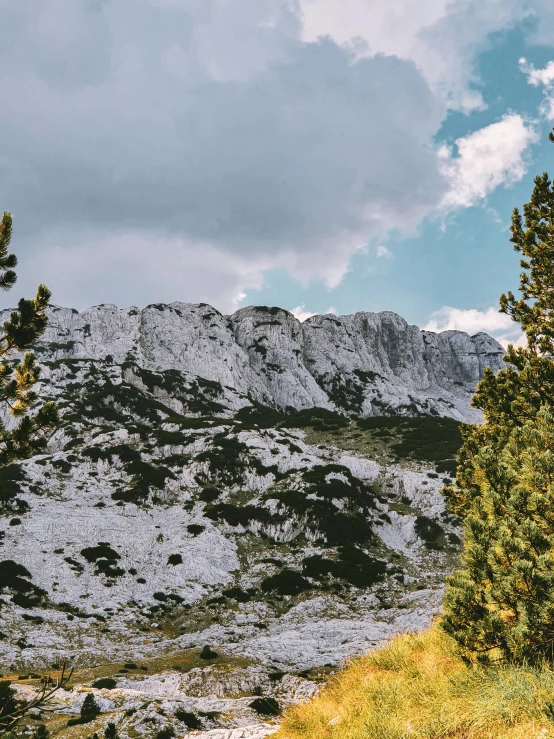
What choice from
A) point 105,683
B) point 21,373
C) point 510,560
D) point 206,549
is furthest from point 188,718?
point 206,549

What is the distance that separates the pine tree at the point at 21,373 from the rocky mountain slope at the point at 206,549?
418 centimetres

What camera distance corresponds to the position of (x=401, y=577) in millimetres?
43281

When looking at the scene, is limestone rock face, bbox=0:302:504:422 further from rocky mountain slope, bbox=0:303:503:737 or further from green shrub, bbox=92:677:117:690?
green shrub, bbox=92:677:117:690

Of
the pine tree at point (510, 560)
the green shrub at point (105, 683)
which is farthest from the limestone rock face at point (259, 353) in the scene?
the pine tree at point (510, 560)

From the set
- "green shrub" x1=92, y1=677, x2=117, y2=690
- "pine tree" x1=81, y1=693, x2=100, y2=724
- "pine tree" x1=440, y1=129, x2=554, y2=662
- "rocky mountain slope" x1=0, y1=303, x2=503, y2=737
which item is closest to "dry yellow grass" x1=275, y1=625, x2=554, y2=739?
"pine tree" x1=440, y1=129, x2=554, y2=662

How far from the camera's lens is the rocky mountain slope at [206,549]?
80.6 ft

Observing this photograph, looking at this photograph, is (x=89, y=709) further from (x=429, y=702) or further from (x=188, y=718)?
(x=429, y=702)

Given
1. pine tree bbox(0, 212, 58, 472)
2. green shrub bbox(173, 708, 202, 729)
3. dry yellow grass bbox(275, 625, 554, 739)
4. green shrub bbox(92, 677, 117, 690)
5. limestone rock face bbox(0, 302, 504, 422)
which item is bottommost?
green shrub bbox(92, 677, 117, 690)

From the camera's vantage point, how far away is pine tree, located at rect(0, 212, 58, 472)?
9898mm

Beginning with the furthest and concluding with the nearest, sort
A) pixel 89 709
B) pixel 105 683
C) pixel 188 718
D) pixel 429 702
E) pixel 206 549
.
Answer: pixel 206 549
pixel 105 683
pixel 89 709
pixel 188 718
pixel 429 702

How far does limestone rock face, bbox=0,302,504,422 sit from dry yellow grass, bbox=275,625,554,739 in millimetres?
118947

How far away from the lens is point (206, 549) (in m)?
46.1

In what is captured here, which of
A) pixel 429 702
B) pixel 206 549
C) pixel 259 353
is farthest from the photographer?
pixel 259 353

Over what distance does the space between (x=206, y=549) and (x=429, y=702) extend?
43957 millimetres
